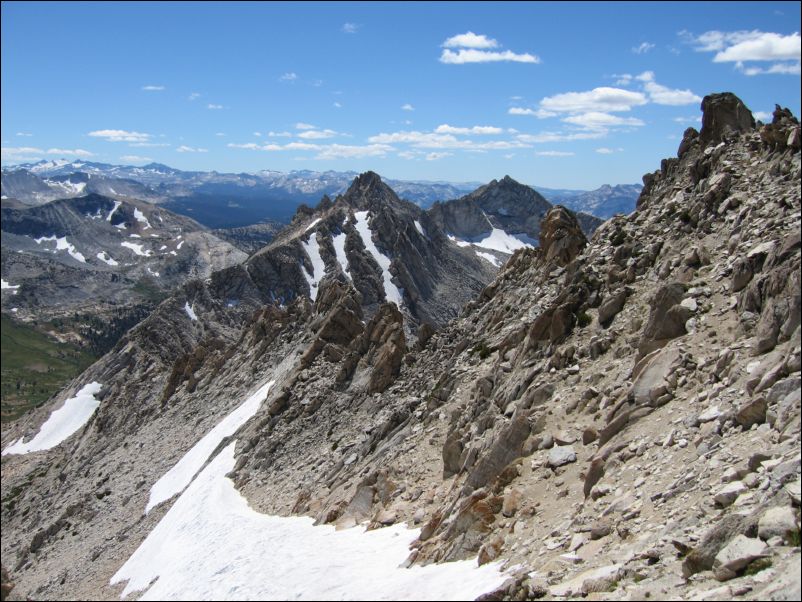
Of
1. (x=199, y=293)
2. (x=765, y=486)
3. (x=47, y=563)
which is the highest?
(x=765, y=486)

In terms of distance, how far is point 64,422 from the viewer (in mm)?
134250

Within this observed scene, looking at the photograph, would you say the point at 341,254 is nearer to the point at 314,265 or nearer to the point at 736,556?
the point at 314,265

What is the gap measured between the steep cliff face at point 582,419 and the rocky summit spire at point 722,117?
13 centimetres

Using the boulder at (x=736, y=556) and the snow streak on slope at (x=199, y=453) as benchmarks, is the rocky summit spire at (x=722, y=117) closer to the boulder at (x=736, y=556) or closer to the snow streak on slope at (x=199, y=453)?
the boulder at (x=736, y=556)

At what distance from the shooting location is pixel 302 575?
2505cm

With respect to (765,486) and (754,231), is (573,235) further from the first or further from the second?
(765,486)

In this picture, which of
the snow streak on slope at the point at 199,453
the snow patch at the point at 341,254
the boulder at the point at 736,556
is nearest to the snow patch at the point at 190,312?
the snow patch at the point at 341,254

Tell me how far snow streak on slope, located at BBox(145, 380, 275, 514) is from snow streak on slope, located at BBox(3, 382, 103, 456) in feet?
261

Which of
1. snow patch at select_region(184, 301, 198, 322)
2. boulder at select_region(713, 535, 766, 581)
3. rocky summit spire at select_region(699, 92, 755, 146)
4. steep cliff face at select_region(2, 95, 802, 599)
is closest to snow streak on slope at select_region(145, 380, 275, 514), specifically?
steep cliff face at select_region(2, 95, 802, 599)

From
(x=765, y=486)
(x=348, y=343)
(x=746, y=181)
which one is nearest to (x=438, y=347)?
(x=348, y=343)

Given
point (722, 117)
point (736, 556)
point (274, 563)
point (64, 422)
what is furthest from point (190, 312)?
point (736, 556)

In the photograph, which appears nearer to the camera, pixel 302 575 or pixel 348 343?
pixel 302 575

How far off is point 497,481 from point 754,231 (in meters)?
13.1

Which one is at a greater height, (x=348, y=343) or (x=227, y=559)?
(x=348, y=343)
